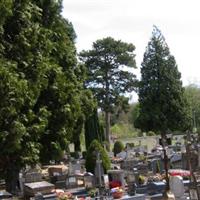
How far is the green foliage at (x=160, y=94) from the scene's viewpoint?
4844 centimetres

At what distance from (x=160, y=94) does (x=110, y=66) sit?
27.7 ft

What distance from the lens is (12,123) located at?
15000mm

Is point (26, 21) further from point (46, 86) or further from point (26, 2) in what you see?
point (46, 86)

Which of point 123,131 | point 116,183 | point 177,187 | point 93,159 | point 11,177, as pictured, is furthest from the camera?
point 123,131

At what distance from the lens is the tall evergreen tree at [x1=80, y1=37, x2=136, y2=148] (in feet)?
176

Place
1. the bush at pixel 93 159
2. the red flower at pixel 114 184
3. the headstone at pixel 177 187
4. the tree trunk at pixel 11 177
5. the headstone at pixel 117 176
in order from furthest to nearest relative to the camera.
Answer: the bush at pixel 93 159 < the headstone at pixel 117 176 < the red flower at pixel 114 184 < the tree trunk at pixel 11 177 < the headstone at pixel 177 187

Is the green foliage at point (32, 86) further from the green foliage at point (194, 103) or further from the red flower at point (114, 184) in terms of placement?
the green foliage at point (194, 103)

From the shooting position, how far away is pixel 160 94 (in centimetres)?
4897

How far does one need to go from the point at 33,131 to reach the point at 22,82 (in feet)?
7.19

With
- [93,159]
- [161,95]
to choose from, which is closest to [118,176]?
[93,159]

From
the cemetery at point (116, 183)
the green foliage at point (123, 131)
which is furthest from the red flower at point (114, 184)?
the green foliage at point (123, 131)

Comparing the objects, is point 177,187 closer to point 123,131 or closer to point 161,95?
point 161,95

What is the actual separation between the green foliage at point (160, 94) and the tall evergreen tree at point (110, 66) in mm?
4286

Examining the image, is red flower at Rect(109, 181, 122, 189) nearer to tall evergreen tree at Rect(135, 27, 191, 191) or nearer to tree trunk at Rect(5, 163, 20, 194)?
tree trunk at Rect(5, 163, 20, 194)
